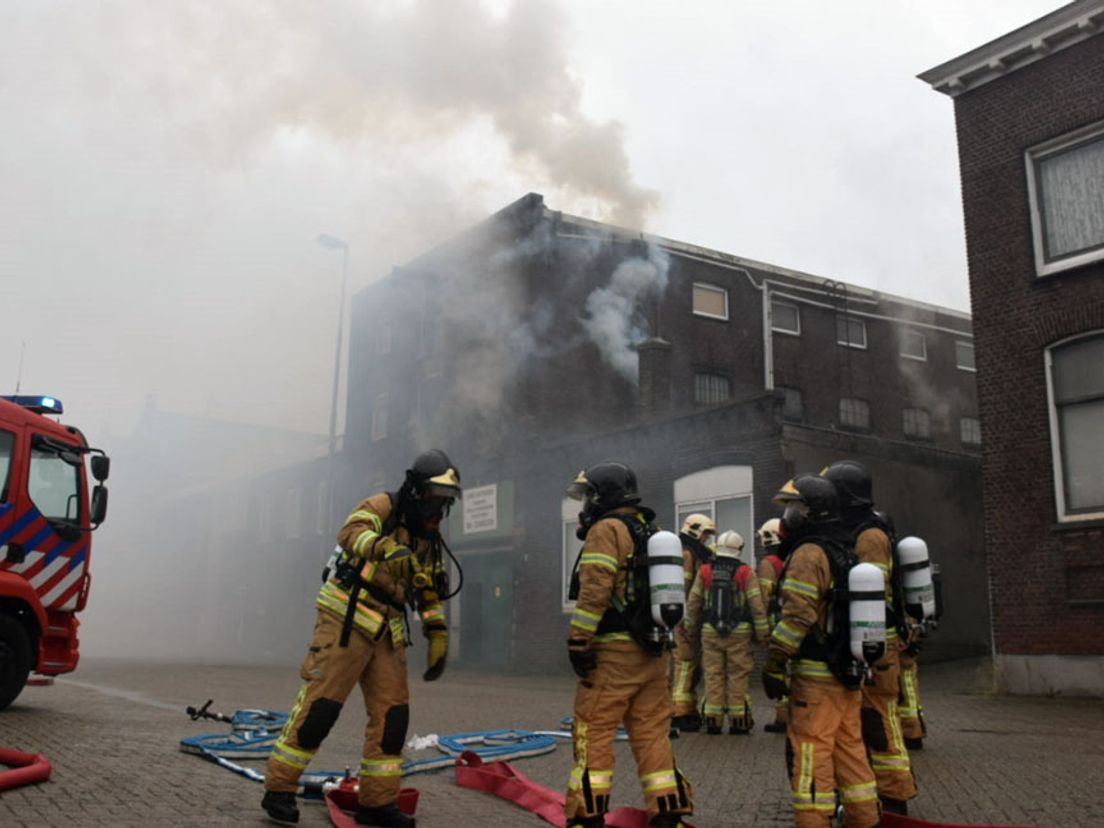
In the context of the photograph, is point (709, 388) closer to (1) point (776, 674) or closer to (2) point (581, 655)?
(1) point (776, 674)

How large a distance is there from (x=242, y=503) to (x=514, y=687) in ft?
79.2

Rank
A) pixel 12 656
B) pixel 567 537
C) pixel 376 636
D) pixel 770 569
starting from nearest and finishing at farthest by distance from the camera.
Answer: pixel 376 636
pixel 12 656
pixel 770 569
pixel 567 537

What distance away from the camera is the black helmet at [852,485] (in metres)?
5.69

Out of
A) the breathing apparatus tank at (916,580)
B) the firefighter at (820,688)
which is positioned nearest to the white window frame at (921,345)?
the breathing apparatus tank at (916,580)

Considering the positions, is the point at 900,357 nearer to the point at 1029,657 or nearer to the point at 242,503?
the point at 1029,657

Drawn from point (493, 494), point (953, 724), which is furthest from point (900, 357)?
point (953, 724)

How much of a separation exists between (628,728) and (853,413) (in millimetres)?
25708

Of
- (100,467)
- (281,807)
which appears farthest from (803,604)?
(100,467)

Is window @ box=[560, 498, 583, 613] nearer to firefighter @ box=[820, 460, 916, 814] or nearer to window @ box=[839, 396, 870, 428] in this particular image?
window @ box=[839, 396, 870, 428]

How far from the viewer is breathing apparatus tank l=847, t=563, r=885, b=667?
186 inches

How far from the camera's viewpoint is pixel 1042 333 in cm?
1372

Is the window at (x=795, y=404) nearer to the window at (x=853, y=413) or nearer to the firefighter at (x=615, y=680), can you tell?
the window at (x=853, y=413)

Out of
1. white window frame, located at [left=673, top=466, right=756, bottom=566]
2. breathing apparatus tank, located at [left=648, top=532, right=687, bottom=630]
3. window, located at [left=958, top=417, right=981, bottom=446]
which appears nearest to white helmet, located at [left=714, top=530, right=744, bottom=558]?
breathing apparatus tank, located at [left=648, top=532, right=687, bottom=630]

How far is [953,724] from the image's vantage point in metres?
10.2
